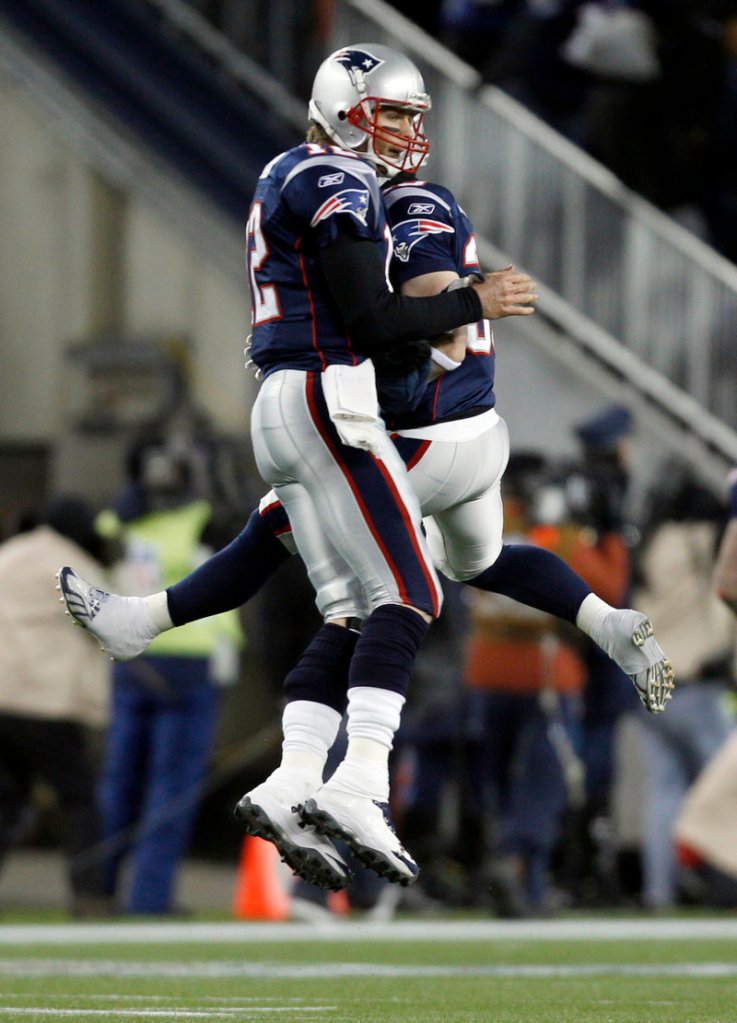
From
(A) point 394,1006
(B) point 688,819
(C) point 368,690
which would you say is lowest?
(B) point 688,819

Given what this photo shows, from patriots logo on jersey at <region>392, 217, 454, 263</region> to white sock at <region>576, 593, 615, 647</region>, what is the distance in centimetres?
102

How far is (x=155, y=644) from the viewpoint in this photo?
10.2 m

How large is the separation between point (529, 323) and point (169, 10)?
2.76m

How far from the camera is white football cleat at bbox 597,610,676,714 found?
19.6ft

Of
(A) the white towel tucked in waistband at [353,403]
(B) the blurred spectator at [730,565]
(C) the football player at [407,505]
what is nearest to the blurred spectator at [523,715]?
(B) the blurred spectator at [730,565]

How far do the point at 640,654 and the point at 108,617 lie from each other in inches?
55.3

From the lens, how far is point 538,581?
6.16 metres

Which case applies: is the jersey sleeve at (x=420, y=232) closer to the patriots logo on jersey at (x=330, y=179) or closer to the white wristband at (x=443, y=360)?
the white wristband at (x=443, y=360)

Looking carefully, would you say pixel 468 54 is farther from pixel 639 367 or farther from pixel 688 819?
pixel 688 819

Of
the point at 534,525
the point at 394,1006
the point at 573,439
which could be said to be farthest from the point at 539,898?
the point at 394,1006

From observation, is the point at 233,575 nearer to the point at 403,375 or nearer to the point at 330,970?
the point at 403,375

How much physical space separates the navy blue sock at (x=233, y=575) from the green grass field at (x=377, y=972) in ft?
3.42

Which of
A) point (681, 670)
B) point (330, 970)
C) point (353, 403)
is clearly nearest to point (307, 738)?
point (353, 403)

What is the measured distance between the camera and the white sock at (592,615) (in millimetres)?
6070
